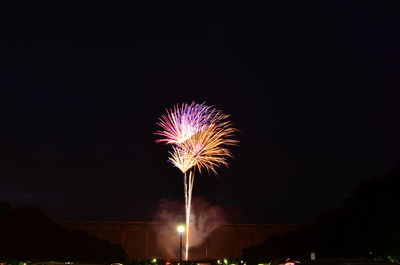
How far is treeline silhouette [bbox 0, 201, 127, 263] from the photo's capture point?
4644 centimetres

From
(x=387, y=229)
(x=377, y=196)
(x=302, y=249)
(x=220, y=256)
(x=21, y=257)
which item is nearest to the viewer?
(x=387, y=229)

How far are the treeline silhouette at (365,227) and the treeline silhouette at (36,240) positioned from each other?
2663cm

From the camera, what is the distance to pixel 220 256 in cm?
7750

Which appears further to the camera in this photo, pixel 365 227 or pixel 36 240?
pixel 36 240

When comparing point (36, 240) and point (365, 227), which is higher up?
point (36, 240)

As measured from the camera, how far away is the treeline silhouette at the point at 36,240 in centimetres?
4644

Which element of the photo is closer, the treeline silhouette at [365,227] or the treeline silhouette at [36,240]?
the treeline silhouette at [365,227]

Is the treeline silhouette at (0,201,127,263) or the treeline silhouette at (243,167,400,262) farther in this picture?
the treeline silhouette at (0,201,127,263)

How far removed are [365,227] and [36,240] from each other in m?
32.9

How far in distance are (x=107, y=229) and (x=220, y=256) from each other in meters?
19.3

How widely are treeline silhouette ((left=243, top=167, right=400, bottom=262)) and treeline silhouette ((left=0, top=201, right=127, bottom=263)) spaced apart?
26.6 metres

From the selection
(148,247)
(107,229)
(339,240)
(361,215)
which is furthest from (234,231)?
(361,215)

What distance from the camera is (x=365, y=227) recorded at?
40.5m

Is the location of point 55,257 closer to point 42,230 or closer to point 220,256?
point 42,230
